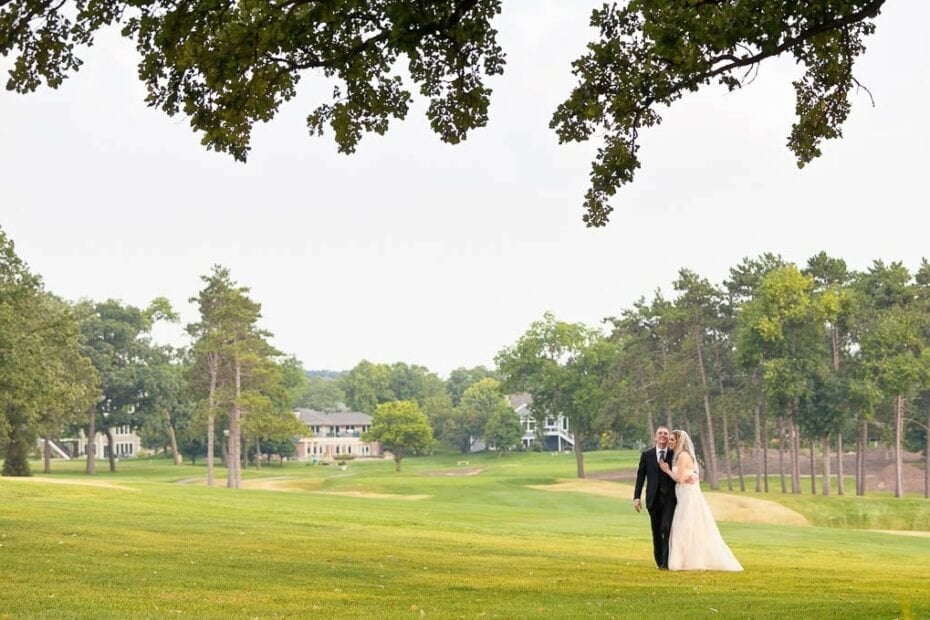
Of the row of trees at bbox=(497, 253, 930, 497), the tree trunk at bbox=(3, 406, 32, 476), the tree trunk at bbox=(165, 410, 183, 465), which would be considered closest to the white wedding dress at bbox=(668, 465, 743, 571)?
the row of trees at bbox=(497, 253, 930, 497)

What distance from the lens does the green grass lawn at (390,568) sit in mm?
11727

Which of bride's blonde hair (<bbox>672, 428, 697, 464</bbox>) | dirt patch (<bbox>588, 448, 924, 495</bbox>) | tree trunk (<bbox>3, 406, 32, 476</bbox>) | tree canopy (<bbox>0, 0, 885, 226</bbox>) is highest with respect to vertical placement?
tree canopy (<bbox>0, 0, 885, 226</bbox>)

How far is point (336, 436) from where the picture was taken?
6786 inches

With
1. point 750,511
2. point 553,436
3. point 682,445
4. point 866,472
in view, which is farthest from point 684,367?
point 553,436

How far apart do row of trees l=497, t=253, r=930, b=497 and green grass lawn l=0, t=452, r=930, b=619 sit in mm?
28161

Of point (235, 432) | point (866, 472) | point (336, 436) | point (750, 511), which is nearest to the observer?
point (750, 511)

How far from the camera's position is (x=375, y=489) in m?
67.4

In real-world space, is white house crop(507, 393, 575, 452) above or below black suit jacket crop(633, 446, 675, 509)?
below

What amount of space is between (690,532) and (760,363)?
178 ft

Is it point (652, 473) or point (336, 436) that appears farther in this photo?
point (336, 436)

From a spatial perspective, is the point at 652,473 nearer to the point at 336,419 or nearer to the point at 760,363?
the point at 760,363

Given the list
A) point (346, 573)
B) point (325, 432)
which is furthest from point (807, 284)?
point (325, 432)

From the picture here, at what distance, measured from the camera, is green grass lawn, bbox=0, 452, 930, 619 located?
1173 centimetres

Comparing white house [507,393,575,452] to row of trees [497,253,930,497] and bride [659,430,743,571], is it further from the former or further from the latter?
bride [659,430,743,571]
